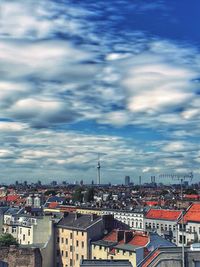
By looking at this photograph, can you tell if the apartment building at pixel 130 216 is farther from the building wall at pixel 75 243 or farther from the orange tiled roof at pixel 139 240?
the orange tiled roof at pixel 139 240

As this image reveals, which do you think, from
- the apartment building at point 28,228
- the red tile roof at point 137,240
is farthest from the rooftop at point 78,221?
the red tile roof at point 137,240

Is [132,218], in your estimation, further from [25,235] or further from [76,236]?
[76,236]

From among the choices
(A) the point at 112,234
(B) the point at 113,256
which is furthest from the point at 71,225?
(B) the point at 113,256

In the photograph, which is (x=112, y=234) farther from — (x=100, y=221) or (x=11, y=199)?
(x=11, y=199)

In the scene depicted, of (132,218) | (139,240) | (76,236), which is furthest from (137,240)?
(132,218)

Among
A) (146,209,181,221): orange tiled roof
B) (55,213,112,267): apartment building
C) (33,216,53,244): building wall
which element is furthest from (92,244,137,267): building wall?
(146,209,181,221): orange tiled roof

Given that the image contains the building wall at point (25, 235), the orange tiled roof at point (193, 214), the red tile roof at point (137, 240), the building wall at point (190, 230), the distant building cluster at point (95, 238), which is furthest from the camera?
the orange tiled roof at point (193, 214)

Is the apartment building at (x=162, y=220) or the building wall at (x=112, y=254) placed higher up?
the apartment building at (x=162, y=220)
